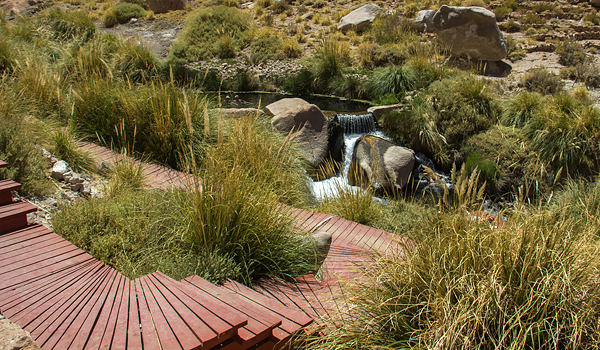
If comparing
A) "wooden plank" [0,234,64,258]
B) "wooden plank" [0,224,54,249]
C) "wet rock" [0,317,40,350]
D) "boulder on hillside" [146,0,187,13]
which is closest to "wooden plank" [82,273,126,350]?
"wet rock" [0,317,40,350]

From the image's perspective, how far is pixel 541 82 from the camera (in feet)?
36.7

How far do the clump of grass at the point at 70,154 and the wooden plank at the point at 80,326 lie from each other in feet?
9.32

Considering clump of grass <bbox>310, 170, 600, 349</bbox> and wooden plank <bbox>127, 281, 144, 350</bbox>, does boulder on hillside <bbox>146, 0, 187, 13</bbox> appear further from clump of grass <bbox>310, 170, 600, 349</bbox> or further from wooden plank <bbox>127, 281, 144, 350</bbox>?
clump of grass <bbox>310, 170, 600, 349</bbox>

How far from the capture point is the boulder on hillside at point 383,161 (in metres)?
8.29

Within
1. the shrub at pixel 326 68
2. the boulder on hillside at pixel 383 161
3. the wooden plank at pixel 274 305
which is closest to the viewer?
the wooden plank at pixel 274 305

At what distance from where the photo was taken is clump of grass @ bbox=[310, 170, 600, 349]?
1.78m

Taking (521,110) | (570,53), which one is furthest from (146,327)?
(570,53)

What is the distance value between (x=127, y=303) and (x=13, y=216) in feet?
4.46

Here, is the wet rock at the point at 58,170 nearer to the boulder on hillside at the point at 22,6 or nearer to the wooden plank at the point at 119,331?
the wooden plank at the point at 119,331

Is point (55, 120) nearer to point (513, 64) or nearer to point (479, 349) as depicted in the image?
point (479, 349)

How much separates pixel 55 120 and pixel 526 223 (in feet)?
19.2

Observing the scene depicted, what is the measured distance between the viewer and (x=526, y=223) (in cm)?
204

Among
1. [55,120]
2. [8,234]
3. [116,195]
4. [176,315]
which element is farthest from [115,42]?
[176,315]

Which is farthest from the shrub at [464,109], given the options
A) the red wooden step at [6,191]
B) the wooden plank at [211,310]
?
the red wooden step at [6,191]
